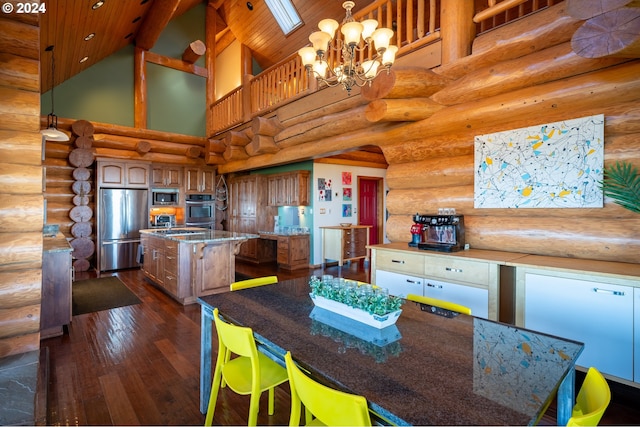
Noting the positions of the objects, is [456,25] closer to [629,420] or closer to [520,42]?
[520,42]

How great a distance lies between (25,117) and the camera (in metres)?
2.76

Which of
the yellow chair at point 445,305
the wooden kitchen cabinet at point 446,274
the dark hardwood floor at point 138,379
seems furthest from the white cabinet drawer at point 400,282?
the dark hardwood floor at point 138,379

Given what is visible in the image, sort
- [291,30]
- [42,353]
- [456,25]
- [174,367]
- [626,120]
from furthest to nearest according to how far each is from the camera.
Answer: [291,30] → [456,25] → [42,353] → [174,367] → [626,120]

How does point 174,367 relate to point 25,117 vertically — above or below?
below

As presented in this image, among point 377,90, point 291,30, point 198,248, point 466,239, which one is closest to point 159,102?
point 291,30

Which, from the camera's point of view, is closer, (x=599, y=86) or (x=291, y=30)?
(x=599, y=86)

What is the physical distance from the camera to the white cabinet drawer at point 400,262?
3424 millimetres

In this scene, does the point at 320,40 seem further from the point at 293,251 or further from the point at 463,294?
the point at 293,251

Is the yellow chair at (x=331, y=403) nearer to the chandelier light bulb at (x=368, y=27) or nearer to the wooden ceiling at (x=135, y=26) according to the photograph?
the chandelier light bulb at (x=368, y=27)

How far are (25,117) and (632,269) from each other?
195 inches

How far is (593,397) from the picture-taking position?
1.14 m

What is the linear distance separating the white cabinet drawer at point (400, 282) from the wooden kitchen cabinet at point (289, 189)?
12.5 ft

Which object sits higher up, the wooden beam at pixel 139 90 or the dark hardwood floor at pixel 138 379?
the wooden beam at pixel 139 90

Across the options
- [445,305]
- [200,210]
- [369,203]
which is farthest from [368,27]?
[200,210]
